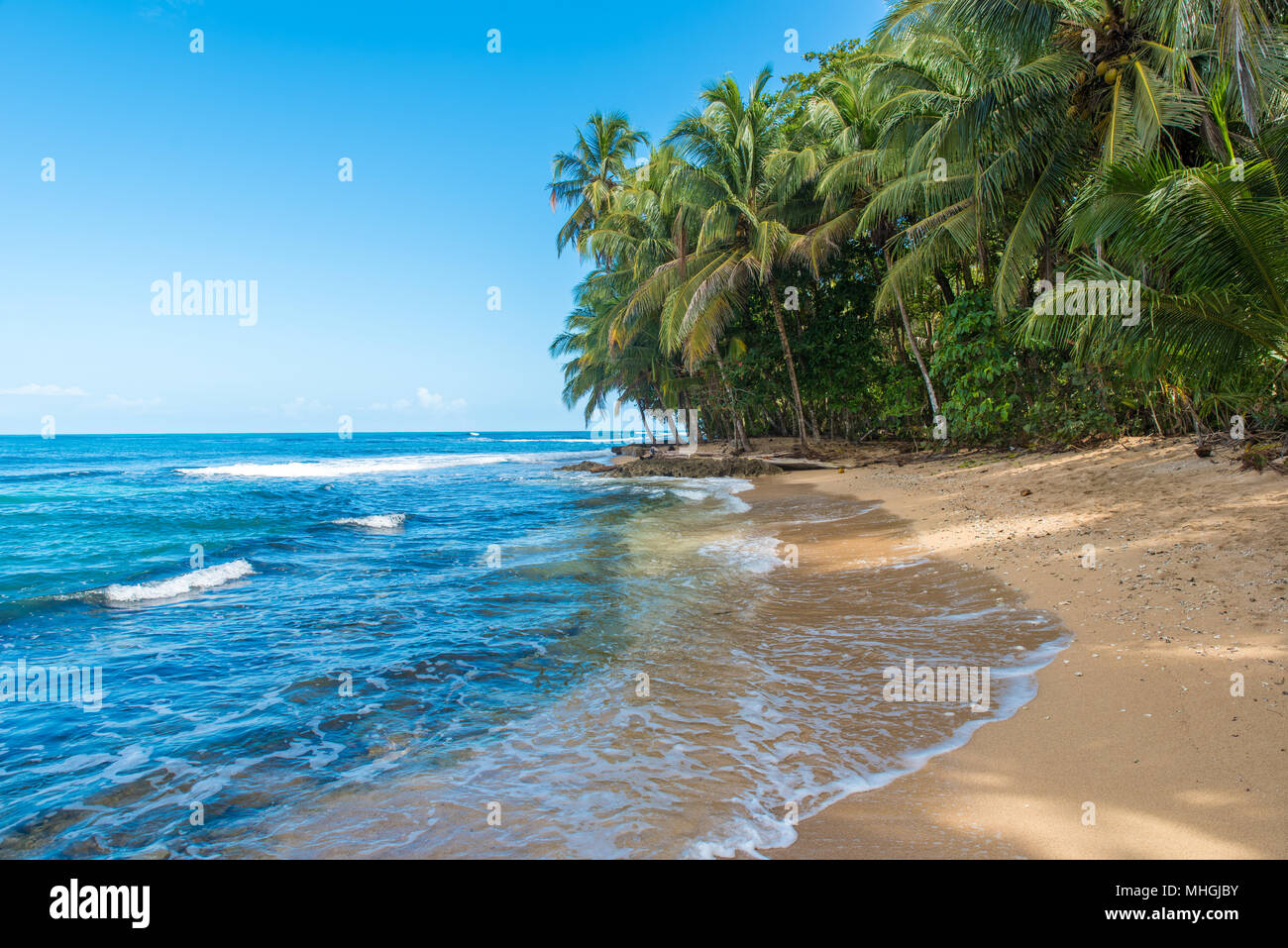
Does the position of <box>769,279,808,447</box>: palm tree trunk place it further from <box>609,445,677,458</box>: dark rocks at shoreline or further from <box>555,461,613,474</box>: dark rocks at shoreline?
<box>609,445,677,458</box>: dark rocks at shoreline

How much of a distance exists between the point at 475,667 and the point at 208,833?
8.17 ft

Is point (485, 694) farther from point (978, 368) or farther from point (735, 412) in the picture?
point (735, 412)

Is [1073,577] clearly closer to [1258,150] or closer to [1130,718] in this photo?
[1130,718]

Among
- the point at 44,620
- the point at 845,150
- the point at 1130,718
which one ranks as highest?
the point at 845,150

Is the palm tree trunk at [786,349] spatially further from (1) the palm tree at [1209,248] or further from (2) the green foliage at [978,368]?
(1) the palm tree at [1209,248]

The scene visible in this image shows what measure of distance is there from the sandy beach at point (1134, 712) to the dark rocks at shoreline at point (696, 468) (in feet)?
42.0

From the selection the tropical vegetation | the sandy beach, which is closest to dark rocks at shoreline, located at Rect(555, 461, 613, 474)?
the tropical vegetation

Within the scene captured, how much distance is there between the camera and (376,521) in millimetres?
15766

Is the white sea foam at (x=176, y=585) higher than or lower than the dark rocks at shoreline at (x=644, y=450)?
lower

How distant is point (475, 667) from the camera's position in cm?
554

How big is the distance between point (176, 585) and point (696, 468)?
53.4ft

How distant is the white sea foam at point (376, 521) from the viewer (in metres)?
15.4

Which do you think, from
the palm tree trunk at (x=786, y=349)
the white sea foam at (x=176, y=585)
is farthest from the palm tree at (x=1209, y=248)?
the palm tree trunk at (x=786, y=349)
